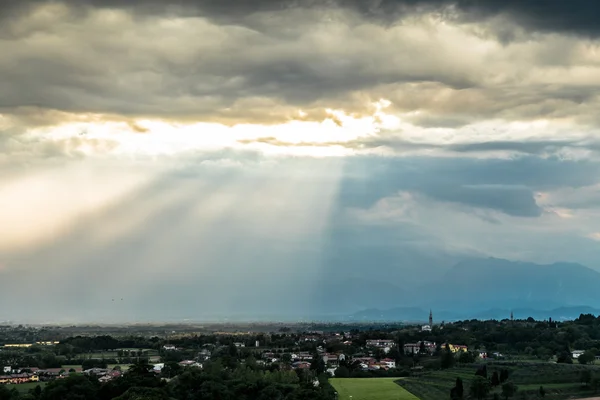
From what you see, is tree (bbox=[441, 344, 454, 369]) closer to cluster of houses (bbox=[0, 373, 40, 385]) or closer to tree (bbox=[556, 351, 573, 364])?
tree (bbox=[556, 351, 573, 364])

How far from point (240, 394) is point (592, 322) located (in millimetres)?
116397

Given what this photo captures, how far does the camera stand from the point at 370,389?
8700 cm

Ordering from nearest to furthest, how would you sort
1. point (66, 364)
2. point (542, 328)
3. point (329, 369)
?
point (329, 369) → point (66, 364) → point (542, 328)

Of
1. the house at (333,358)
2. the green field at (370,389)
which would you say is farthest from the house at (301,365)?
the house at (333,358)

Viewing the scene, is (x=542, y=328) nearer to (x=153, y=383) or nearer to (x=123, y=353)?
(x=123, y=353)

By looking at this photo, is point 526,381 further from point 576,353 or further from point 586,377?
point 576,353

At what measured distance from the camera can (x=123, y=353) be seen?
454 ft

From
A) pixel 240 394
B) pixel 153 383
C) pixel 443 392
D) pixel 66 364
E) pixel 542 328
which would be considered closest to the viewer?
pixel 153 383

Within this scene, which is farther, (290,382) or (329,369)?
(329,369)

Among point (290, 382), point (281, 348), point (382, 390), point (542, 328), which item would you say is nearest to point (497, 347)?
point (542, 328)

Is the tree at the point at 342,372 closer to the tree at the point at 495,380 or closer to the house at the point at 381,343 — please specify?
the tree at the point at 495,380

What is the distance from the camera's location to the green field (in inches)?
3135

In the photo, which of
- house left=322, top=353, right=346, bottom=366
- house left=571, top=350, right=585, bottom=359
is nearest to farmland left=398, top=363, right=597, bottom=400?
house left=571, top=350, right=585, bottom=359

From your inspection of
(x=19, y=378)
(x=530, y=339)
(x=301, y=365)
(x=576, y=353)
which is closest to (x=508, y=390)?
(x=301, y=365)
